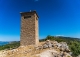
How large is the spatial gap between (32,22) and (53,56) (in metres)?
5.39

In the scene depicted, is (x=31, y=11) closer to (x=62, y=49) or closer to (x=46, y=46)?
(x=46, y=46)

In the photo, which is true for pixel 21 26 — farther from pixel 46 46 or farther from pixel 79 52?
pixel 79 52

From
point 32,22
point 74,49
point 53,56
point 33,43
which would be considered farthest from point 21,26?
point 74,49

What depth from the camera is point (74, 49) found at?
31828 mm

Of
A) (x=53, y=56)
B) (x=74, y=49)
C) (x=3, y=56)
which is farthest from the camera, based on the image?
(x=74, y=49)

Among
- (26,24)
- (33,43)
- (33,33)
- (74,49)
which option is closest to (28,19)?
(26,24)

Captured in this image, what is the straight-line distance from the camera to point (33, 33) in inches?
531

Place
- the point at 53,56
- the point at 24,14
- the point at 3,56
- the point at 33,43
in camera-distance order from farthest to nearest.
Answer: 1. the point at 24,14
2. the point at 33,43
3. the point at 3,56
4. the point at 53,56

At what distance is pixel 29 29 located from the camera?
1377 centimetres

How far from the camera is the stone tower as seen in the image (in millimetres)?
13492

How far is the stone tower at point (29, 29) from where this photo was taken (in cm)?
1349

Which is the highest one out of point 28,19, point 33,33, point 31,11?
point 31,11

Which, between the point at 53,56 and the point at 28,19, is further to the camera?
the point at 28,19

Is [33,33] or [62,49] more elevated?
[33,33]
